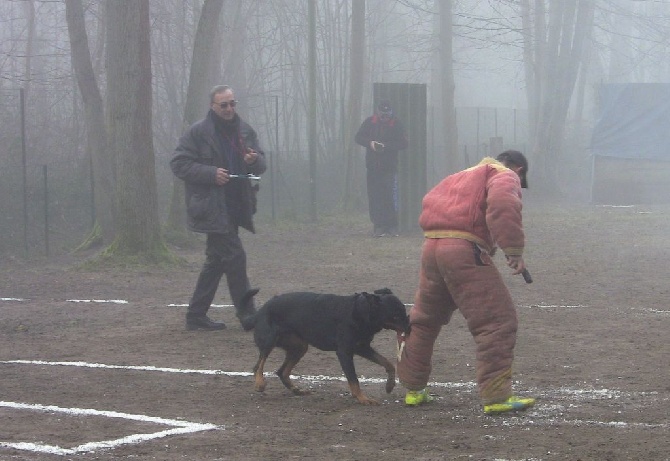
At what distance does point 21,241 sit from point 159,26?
912cm

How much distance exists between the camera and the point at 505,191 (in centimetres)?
616

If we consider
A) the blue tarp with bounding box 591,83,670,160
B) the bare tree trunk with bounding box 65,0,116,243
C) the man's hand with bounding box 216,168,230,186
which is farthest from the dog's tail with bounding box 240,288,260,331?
the blue tarp with bounding box 591,83,670,160

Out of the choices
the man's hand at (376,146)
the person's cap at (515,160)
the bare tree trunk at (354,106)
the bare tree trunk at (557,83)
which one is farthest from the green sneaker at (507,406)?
the bare tree trunk at (557,83)

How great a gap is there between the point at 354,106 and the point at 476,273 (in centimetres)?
1777

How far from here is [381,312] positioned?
6602 millimetres

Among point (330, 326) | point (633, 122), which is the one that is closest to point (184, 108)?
point (330, 326)

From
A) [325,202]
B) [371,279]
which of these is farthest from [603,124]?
[371,279]

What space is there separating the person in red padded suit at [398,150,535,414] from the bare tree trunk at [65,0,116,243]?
10.5 meters

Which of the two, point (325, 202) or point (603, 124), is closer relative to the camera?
point (325, 202)

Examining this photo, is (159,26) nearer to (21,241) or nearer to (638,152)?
(21,241)

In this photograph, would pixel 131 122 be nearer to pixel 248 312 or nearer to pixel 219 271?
pixel 219 271

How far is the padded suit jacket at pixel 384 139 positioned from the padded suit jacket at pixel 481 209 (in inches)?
457

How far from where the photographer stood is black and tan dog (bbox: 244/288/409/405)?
6625mm

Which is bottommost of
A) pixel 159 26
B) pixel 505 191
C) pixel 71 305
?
pixel 71 305
